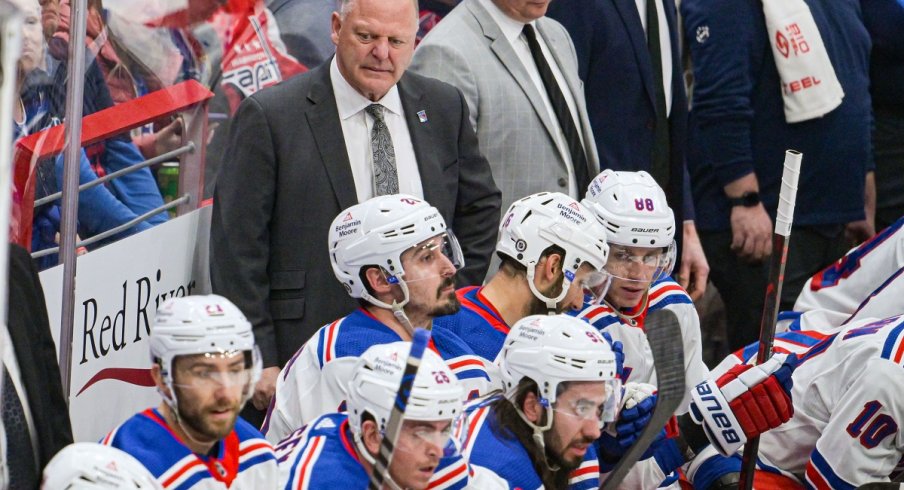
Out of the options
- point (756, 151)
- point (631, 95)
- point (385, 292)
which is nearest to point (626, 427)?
point (385, 292)

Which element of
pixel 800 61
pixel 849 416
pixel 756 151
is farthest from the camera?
pixel 756 151

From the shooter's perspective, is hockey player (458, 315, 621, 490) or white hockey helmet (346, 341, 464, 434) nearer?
white hockey helmet (346, 341, 464, 434)

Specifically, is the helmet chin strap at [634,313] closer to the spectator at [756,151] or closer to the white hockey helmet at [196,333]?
the spectator at [756,151]

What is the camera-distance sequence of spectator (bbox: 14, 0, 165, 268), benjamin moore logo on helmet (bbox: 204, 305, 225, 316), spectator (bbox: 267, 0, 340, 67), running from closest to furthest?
benjamin moore logo on helmet (bbox: 204, 305, 225, 316) → spectator (bbox: 14, 0, 165, 268) → spectator (bbox: 267, 0, 340, 67)

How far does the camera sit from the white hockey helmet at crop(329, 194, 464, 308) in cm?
400

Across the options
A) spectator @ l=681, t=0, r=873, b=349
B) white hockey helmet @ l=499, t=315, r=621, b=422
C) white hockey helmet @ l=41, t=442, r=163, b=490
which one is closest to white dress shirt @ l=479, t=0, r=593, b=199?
spectator @ l=681, t=0, r=873, b=349

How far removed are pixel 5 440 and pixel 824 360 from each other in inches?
97.6

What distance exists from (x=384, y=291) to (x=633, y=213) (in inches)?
37.4

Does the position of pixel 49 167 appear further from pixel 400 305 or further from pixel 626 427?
pixel 626 427

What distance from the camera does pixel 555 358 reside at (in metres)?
3.54

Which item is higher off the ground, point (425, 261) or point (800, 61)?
point (425, 261)

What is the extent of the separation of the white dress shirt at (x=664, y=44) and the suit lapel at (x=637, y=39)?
9 cm

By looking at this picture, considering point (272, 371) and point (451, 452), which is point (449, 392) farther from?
point (272, 371)

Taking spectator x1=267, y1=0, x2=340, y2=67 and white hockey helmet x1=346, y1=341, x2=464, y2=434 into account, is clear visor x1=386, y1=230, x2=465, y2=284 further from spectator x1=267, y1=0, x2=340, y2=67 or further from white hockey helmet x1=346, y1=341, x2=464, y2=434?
spectator x1=267, y1=0, x2=340, y2=67
